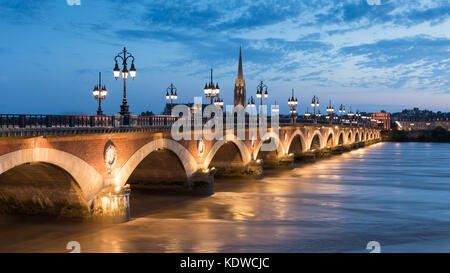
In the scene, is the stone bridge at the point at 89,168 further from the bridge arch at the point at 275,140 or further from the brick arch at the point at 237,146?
the bridge arch at the point at 275,140

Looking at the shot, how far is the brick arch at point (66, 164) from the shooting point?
629 inches

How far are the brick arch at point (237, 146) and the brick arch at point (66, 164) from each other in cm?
1279

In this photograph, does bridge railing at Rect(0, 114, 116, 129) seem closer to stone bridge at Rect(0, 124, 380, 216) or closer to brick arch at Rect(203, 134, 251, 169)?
stone bridge at Rect(0, 124, 380, 216)

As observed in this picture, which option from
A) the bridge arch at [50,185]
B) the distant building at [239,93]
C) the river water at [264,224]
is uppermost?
the distant building at [239,93]

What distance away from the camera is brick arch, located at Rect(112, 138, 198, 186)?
22.3 metres

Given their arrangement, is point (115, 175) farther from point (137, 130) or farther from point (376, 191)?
point (376, 191)

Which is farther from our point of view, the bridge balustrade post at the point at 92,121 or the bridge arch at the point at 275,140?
the bridge arch at the point at 275,140

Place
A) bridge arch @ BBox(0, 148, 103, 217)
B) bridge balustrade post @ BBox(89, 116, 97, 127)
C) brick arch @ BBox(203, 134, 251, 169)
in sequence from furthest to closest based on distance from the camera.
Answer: brick arch @ BBox(203, 134, 251, 169) → bridge balustrade post @ BBox(89, 116, 97, 127) → bridge arch @ BBox(0, 148, 103, 217)

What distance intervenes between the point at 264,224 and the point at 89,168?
27.5ft

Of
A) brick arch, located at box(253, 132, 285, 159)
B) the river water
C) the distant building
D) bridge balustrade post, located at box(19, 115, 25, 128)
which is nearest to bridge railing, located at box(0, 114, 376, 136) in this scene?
bridge balustrade post, located at box(19, 115, 25, 128)

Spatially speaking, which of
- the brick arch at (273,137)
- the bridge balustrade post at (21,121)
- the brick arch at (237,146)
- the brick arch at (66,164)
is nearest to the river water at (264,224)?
the brick arch at (66,164)

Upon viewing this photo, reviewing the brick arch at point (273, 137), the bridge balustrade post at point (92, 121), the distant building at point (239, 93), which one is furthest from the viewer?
the distant building at point (239, 93)

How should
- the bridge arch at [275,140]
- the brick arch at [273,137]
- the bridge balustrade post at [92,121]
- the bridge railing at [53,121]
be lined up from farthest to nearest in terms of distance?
the bridge arch at [275,140]
the brick arch at [273,137]
the bridge balustrade post at [92,121]
the bridge railing at [53,121]

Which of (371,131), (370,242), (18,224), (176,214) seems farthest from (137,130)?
(371,131)
